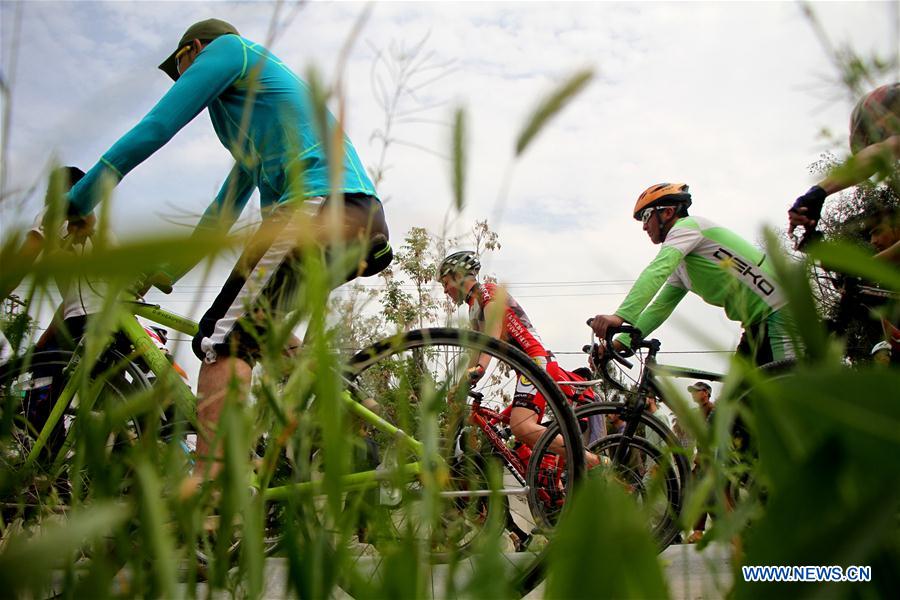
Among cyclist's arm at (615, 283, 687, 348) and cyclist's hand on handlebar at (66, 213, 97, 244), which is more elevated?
cyclist's arm at (615, 283, 687, 348)

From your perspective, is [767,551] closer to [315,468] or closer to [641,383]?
[315,468]

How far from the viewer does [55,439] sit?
256 cm

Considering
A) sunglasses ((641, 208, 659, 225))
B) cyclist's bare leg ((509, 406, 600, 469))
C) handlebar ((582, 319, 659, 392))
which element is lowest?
cyclist's bare leg ((509, 406, 600, 469))

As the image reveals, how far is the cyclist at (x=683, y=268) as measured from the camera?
3756 millimetres

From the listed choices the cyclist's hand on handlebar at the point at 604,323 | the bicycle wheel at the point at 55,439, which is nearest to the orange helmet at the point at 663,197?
the cyclist's hand on handlebar at the point at 604,323

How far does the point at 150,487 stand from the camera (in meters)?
0.41

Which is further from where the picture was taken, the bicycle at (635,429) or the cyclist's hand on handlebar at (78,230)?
the bicycle at (635,429)

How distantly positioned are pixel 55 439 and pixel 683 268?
366 cm

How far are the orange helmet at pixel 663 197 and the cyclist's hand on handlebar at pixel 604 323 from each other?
2.88 ft

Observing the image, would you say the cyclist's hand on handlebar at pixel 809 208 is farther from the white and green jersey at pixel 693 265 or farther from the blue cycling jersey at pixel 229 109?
the white and green jersey at pixel 693 265

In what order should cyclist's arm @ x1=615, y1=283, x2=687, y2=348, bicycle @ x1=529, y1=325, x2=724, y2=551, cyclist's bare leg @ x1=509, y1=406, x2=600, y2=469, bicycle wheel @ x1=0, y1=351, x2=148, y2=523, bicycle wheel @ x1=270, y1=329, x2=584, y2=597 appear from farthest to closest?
cyclist's arm @ x1=615, y1=283, x2=687, y2=348, cyclist's bare leg @ x1=509, y1=406, x2=600, y2=469, bicycle @ x1=529, y1=325, x2=724, y2=551, bicycle wheel @ x1=0, y1=351, x2=148, y2=523, bicycle wheel @ x1=270, y1=329, x2=584, y2=597

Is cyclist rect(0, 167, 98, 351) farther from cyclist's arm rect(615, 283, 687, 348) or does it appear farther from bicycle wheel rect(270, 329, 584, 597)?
cyclist's arm rect(615, 283, 687, 348)

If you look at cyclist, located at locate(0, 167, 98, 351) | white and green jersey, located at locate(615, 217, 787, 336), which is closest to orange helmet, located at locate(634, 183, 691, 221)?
white and green jersey, located at locate(615, 217, 787, 336)

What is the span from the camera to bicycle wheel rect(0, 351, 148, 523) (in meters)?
0.57
